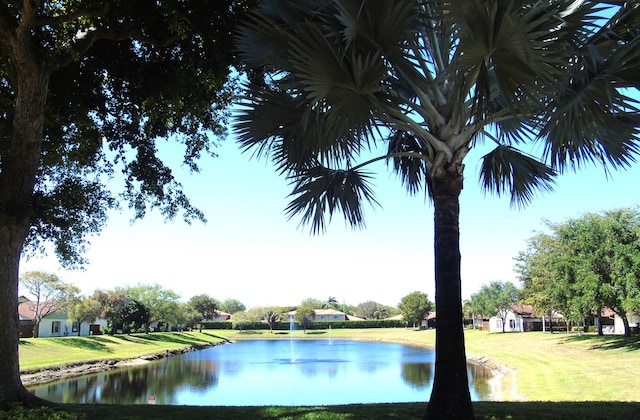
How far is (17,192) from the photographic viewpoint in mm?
7293

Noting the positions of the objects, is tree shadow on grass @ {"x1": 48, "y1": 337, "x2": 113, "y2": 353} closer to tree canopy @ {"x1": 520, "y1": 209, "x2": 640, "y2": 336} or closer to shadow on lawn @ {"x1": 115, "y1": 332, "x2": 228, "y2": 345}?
shadow on lawn @ {"x1": 115, "y1": 332, "x2": 228, "y2": 345}

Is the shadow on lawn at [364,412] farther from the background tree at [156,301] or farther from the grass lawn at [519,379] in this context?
the background tree at [156,301]

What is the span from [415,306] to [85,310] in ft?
137

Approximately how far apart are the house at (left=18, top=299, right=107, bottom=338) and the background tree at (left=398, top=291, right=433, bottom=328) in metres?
39.2

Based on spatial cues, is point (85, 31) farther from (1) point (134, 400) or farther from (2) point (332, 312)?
(2) point (332, 312)

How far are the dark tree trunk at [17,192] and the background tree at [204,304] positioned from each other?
75195 millimetres

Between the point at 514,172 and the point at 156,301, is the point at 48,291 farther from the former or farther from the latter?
the point at 514,172

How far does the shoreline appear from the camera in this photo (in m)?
17.3

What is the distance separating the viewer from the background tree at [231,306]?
132m

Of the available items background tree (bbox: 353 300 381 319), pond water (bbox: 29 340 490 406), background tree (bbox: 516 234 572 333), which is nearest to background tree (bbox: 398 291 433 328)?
background tree (bbox: 516 234 572 333)

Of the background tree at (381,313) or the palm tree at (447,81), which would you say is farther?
the background tree at (381,313)

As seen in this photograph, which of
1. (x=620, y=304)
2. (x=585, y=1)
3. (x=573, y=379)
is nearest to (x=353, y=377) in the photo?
(x=573, y=379)

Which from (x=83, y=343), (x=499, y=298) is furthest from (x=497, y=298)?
(x=83, y=343)

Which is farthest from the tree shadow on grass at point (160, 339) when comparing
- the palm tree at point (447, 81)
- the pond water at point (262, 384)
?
the palm tree at point (447, 81)
